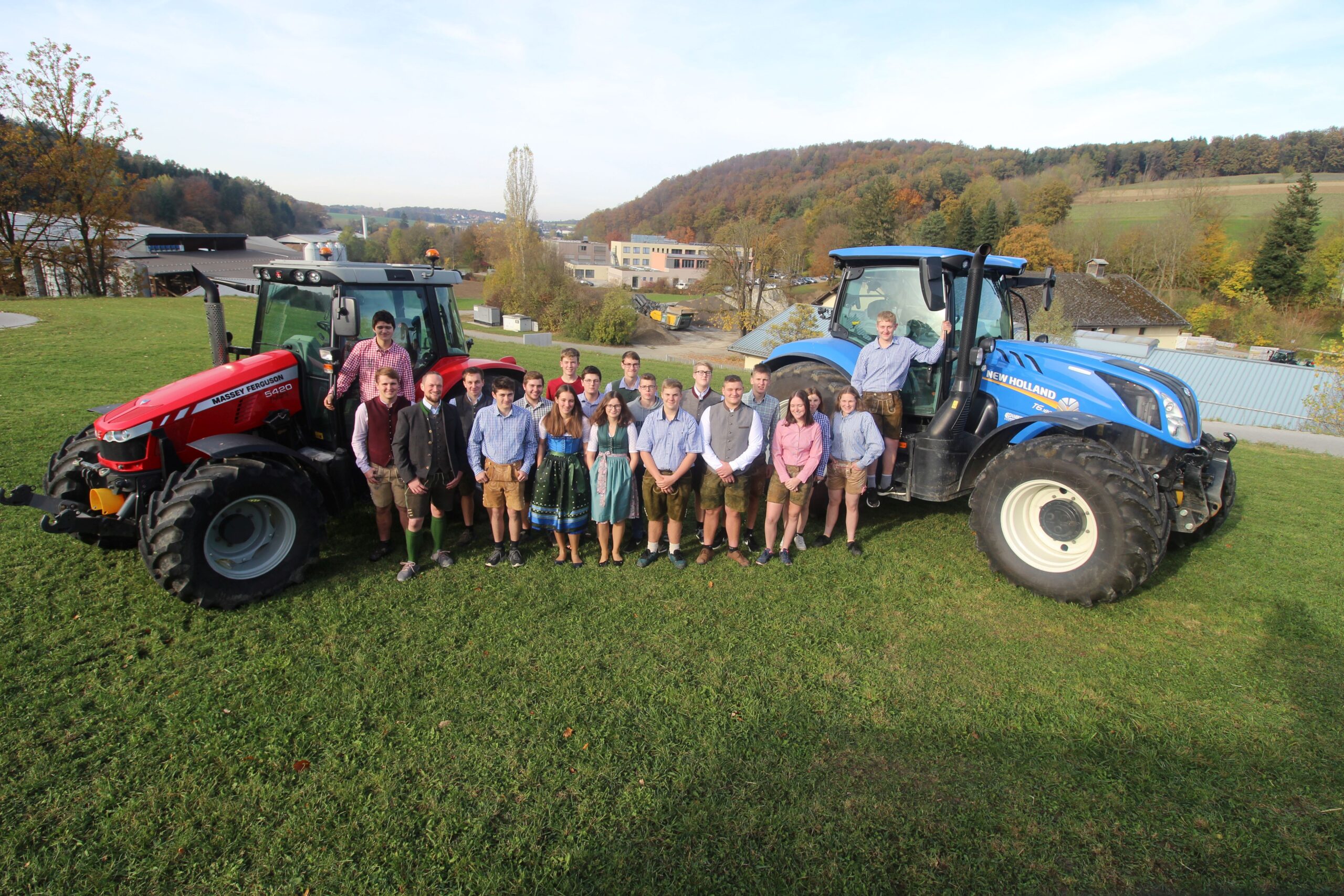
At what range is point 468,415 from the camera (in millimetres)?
5289

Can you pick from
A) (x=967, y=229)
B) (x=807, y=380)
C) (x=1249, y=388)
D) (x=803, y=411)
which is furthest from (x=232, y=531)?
(x=967, y=229)

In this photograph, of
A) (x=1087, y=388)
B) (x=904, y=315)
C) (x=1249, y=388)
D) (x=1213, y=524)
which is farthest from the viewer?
(x=1249, y=388)

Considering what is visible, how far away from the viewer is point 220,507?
162 inches

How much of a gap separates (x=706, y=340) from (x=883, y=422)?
4592 centimetres

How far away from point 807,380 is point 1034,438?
6.29 feet

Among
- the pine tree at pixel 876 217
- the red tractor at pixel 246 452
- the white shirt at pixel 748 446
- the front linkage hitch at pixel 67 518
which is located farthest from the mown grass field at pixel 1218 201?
the front linkage hitch at pixel 67 518

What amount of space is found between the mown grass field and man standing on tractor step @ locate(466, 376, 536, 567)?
5933 cm

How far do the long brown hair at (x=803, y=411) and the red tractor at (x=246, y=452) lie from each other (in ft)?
8.58

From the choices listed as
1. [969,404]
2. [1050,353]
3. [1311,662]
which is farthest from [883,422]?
[1311,662]

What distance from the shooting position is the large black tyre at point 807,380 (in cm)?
586

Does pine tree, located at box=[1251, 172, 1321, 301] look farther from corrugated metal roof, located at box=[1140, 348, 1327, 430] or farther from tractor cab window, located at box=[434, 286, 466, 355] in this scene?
tractor cab window, located at box=[434, 286, 466, 355]

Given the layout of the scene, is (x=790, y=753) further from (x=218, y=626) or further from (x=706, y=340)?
(x=706, y=340)

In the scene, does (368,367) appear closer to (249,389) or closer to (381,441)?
(381,441)

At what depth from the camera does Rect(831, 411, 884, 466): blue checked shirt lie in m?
5.21
